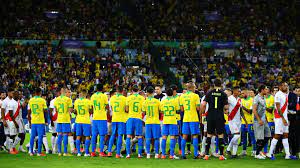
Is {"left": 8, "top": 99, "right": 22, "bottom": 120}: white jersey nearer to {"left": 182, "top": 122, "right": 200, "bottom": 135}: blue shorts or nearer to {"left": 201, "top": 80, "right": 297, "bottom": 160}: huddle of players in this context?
{"left": 182, "top": 122, "right": 200, "bottom": 135}: blue shorts

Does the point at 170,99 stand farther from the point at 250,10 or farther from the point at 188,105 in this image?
the point at 250,10

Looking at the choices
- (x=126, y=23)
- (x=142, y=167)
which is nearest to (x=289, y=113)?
(x=142, y=167)

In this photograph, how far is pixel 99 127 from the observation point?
18.8 m

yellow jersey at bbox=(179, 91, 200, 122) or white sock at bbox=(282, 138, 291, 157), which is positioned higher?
yellow jersey at bbox=(179, 91, 200, 122)

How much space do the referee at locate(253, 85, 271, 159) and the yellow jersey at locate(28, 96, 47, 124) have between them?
268 inches

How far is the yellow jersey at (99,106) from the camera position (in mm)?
18812

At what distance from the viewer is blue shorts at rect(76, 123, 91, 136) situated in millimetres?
18750

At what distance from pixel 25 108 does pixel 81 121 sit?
550cm

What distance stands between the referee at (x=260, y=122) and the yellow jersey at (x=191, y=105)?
1.81 metres

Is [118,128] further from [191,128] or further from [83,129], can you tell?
[191,128]

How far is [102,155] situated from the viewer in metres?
18.8

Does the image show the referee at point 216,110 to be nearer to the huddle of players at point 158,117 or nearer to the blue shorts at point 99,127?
the huddle of players at point 158,117

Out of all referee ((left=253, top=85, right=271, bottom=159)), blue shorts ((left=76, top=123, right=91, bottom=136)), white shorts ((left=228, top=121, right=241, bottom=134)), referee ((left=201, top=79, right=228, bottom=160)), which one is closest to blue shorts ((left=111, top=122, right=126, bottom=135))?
blue shorts ((left=76, top=123, right=91, bottom=136))

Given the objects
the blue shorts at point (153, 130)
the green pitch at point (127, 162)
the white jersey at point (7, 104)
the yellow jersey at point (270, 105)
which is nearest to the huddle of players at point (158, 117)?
the blue shorts at point (153, 130)
